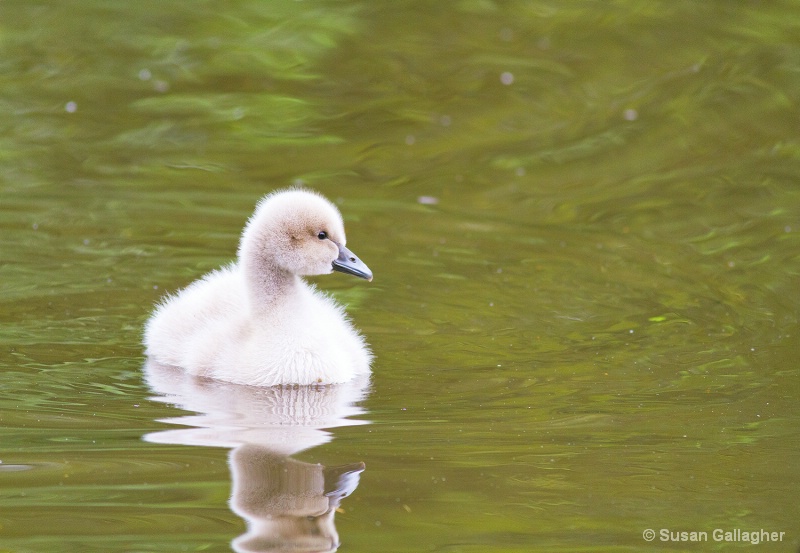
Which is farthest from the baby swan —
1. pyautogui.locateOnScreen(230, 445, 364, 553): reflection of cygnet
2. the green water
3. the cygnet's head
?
pyautogui.locateOnScreen(230, 445, 364, 553): reflection of cygnet

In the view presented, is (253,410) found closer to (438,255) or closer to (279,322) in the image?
(279,322)

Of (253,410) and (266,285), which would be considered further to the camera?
(266,285)

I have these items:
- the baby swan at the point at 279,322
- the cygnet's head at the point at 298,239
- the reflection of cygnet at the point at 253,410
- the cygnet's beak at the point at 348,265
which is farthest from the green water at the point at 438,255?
the cygnet's head at the point at 298,239

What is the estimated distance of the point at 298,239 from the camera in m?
6.21

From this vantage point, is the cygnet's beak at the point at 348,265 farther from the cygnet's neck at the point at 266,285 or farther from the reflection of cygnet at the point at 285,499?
the reflection of cygnet at the point at 285,499

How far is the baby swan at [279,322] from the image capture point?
608 centimetres

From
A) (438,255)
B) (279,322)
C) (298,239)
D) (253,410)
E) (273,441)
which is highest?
(438,255)

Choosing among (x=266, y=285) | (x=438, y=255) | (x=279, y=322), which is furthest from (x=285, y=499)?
(x=438, y=255)

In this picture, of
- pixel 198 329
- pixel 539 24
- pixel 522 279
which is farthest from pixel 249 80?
pixel 198 329

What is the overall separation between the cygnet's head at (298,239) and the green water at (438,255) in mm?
561

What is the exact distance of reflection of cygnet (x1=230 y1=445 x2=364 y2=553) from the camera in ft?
13.7

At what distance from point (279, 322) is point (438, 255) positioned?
1887 millimetres

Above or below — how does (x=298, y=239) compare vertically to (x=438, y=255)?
below

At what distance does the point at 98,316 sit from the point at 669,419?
2887 millimetres
